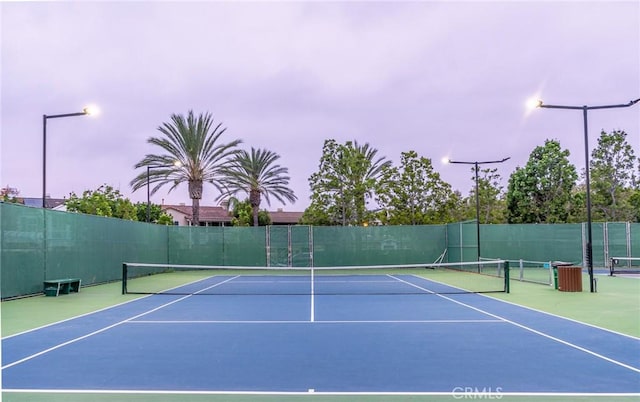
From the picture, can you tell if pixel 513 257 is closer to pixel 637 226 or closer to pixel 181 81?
pixel 637 226

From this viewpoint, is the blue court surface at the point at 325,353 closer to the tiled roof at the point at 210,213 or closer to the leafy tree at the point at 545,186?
the leafy tree at the point at 545,186

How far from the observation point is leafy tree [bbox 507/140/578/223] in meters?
33.4

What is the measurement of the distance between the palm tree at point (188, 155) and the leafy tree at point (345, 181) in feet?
31.4

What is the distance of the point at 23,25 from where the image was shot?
34.0 ft

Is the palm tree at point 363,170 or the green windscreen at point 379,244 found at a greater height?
the palm tree at point 363,170

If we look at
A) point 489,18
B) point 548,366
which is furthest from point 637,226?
point 548,366

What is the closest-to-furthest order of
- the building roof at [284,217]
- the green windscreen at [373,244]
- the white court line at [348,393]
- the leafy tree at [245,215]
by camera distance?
the white court line at [348,393]
the green windscreen at [373,244]
the leafy tree at [245,215]
the building roof at [284,217]

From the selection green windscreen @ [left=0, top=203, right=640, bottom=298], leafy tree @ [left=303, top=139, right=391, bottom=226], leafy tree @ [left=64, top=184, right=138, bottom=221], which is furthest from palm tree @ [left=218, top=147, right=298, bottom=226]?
leafy tree @ [left=64, top=184, right=138, bottom=221]

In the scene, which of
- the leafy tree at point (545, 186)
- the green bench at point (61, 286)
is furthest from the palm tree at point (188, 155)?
the leafy tree at point (545, 186)

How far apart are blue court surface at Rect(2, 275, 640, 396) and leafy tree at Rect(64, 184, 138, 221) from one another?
104 ft

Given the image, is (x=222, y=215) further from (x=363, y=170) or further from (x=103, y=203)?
(x=363, y=170)

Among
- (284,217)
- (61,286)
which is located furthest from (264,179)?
(284,217)

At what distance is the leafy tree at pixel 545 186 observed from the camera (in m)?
33.4

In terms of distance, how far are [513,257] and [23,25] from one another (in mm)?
25101
